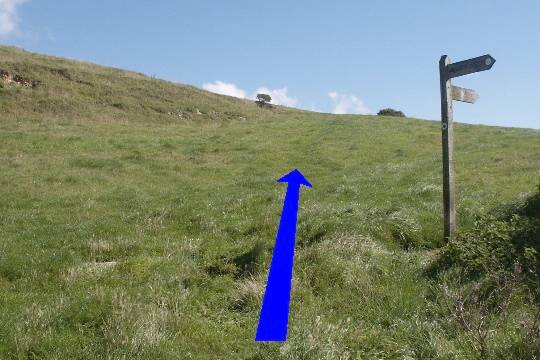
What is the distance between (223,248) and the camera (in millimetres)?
10945

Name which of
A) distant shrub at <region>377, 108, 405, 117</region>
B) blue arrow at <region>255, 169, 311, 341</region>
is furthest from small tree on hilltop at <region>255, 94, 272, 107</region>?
blue arrow at <region>255, 169, 311, 341</region>

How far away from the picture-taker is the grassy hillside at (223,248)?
6.68 metres

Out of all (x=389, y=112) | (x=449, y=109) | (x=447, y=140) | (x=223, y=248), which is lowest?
(x=223, y=248)

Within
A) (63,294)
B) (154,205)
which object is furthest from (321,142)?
(63,294)

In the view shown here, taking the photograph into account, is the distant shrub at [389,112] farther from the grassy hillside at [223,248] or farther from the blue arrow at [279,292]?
the blue arrow at [279,292]

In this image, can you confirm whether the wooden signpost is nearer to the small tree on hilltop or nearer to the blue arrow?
the blue arrow

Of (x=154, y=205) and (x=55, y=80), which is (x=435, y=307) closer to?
(x=154, y=205)

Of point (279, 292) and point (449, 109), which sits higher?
point (449, 109)

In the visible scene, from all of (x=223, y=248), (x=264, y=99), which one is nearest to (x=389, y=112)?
(x=264, y=99)

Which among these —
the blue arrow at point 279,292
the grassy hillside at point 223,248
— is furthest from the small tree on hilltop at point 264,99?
the blue arrow at point 279,292

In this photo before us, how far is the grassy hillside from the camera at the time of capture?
6680 millimetres

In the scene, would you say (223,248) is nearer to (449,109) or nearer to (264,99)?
(449,109)

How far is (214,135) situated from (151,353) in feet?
101

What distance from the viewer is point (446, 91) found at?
35.2 feet
